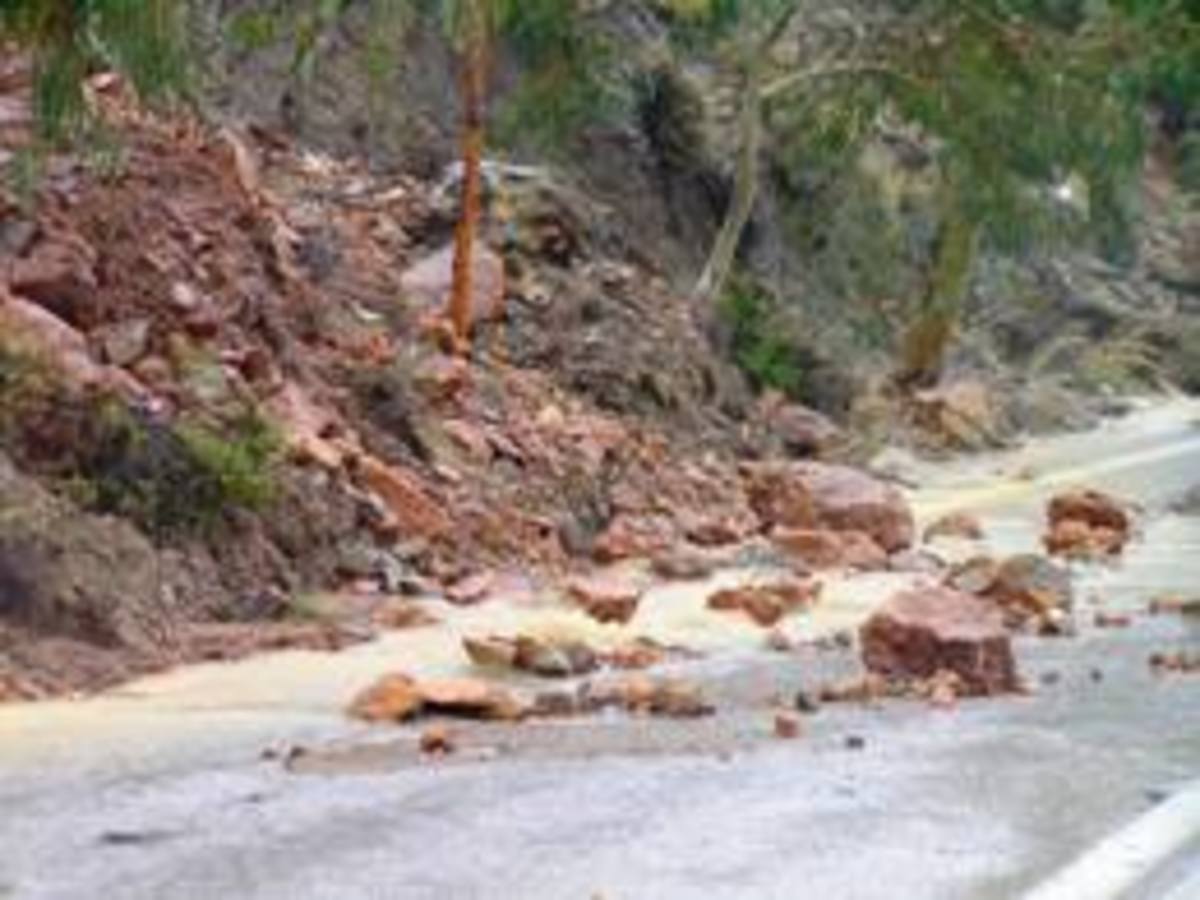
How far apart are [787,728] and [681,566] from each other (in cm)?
727

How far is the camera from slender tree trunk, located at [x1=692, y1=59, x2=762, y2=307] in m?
29.6

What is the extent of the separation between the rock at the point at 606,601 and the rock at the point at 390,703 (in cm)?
385

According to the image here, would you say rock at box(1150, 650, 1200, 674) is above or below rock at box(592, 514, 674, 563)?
below

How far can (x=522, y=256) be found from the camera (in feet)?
82.1

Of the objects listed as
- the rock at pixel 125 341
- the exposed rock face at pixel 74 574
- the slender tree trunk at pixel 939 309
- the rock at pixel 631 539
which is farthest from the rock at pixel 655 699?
the slender tree trunk at pixel 939 309

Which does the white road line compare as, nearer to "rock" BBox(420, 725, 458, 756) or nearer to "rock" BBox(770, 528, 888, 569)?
"rock" BBox(420, 725, 458, 756)

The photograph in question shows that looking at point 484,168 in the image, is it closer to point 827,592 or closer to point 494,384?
point 494,384

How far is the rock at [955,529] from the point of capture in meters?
21.3

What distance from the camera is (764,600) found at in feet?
50.2

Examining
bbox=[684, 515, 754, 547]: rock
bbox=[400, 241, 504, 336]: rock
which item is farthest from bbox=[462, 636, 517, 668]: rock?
bbox=[400, 241, 504, 336]: rock

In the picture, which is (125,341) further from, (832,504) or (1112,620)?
(832,504)

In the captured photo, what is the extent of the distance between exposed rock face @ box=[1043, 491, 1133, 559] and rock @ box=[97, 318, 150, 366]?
24.2ft

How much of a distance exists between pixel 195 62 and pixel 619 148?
58.8 ft

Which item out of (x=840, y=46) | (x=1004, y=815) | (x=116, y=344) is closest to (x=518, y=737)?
(x=1004, y=815)
